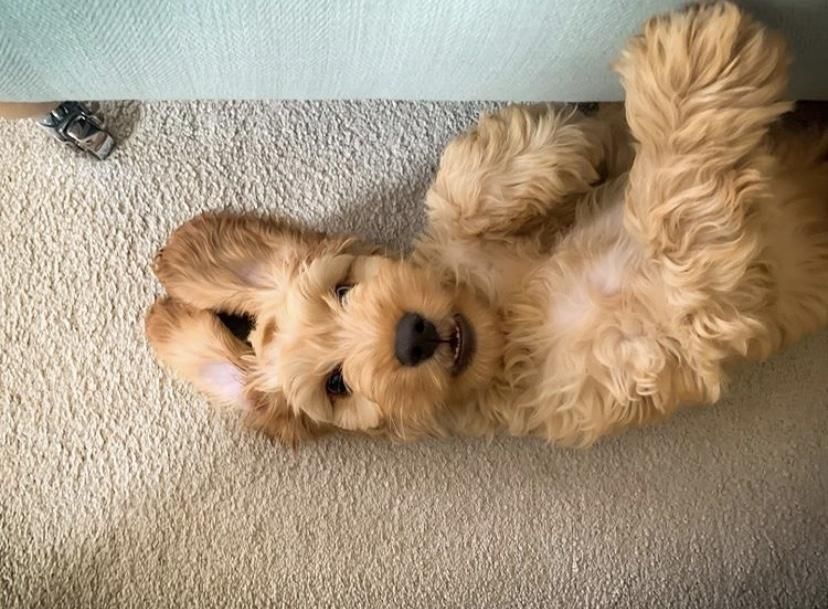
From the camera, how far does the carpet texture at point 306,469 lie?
1.86 meters

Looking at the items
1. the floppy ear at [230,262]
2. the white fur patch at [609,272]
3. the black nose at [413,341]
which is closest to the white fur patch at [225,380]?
the floppy ear at [230,262]

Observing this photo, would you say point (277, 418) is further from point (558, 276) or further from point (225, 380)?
point (558, 276)

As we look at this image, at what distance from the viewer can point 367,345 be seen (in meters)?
1.28

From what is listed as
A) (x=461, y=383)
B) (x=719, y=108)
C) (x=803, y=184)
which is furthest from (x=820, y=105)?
(x=461, y=383)

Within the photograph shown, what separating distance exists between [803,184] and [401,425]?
0.77m

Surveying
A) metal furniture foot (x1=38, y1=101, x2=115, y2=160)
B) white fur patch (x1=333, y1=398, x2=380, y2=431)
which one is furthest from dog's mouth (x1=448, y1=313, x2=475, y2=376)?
metal furniture foot (x1=38, y1=101, x2=115, y2=160)

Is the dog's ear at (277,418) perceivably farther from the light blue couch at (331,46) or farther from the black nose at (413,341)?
the light blue couch at (331,46)

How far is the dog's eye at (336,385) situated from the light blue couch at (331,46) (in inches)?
18.4

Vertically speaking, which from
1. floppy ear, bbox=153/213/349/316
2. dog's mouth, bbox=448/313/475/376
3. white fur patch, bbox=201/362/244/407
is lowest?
white fur patch, bbox=201/362/244/407

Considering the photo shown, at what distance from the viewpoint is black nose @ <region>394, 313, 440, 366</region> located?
4.16ft

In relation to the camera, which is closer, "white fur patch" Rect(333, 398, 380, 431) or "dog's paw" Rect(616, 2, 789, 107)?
"dog's paw" Rect(616, 2, 789, 107)

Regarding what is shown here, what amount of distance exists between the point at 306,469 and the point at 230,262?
2.12 feet

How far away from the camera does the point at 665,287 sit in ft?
4.07

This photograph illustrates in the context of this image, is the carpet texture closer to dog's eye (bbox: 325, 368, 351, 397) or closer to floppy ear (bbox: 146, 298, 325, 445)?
floppy ear (bbox: 146, 298, 325, 445)
